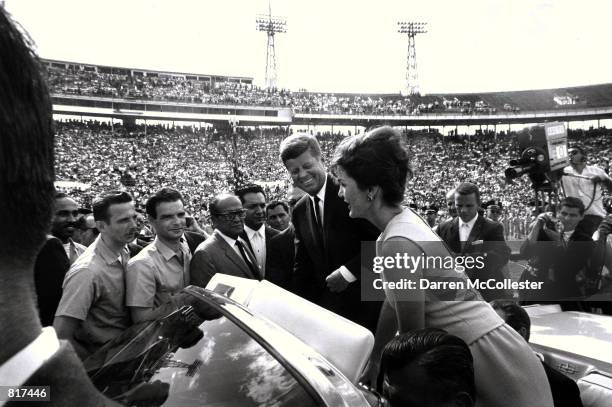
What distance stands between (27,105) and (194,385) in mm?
1006

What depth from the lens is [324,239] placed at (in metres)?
3.33

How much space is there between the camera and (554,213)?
5.50 m

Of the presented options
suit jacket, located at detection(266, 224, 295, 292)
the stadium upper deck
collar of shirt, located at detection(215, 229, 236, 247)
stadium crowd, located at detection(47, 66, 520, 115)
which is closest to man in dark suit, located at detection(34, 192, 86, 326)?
collar of shirt, located at detection(215, 229, 236, 247)

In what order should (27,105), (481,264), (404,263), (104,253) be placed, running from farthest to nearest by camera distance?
(481,264), (104,253), (404,263), (27,105)

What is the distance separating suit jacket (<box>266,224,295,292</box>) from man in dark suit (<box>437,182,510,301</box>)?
1927 mm

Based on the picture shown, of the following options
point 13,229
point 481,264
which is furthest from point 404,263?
point 481,264

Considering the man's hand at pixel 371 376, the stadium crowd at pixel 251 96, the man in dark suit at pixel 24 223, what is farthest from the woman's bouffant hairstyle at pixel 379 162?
the stadium crowd at pixel 251 96

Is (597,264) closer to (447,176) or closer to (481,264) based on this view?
(481,264)

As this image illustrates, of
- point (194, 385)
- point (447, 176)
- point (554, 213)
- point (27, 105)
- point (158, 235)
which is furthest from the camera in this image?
point (447, 176)

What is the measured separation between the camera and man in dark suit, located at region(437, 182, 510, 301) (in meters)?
5.06

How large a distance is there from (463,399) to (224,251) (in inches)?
96.7

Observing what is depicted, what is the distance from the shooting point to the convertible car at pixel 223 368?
1.29 meters

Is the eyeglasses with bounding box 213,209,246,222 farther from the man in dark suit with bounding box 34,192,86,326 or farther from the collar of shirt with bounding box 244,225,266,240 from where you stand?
the man in dark suit with bounding box 34,192,86,326

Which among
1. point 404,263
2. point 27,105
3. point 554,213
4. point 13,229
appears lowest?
point 554,213
